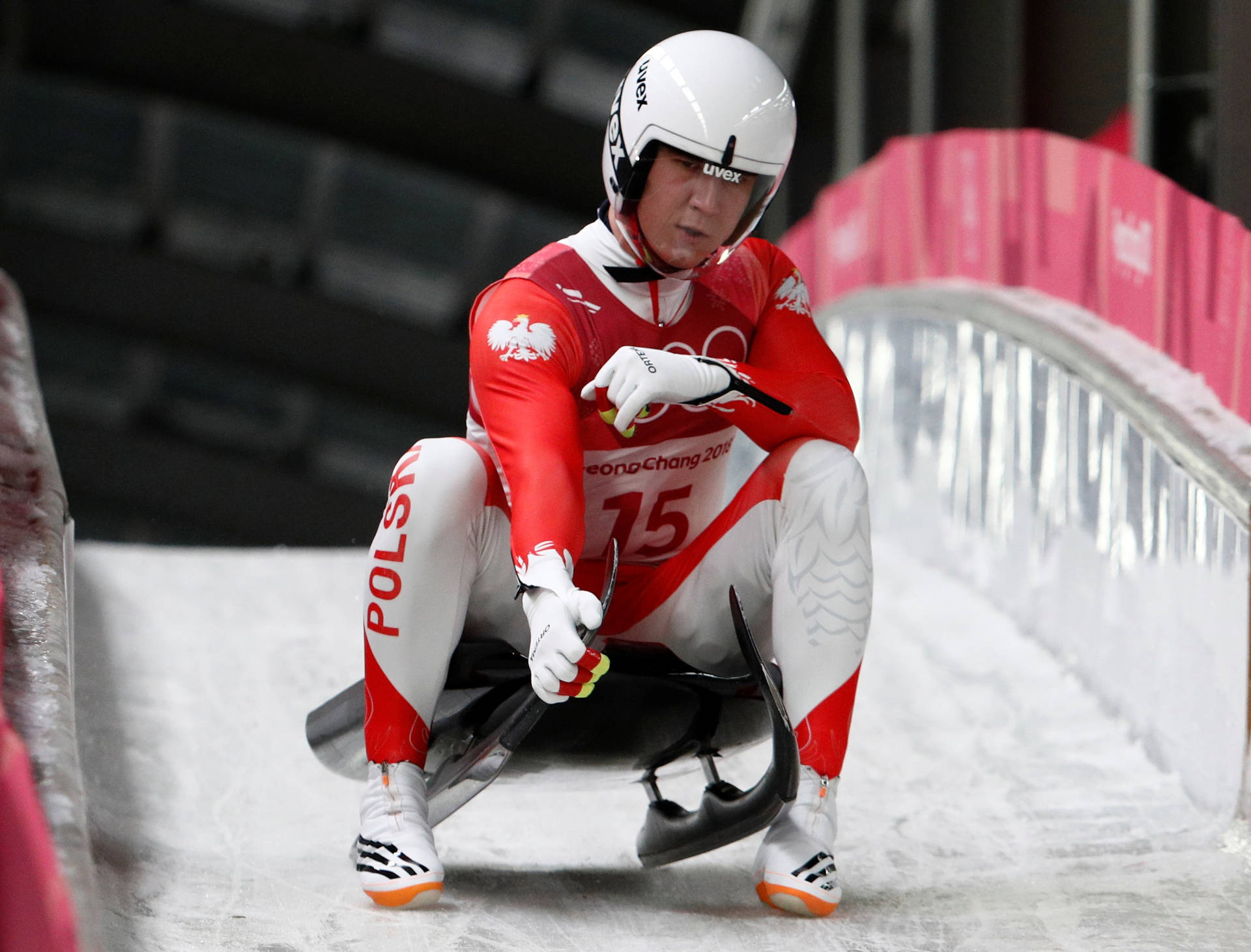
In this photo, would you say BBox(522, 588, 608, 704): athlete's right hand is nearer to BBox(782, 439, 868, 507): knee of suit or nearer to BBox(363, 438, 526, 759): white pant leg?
BBox(363, 438, 526, 759): white pant leg

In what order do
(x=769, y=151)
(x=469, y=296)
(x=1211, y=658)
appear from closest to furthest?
(x=769, y=151), (x=1211, y=658), (x=469, y=296)

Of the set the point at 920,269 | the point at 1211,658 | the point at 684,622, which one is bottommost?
the point at 1211,658

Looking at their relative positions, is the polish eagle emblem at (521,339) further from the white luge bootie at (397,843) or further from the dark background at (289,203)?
the dark background at (289,203)

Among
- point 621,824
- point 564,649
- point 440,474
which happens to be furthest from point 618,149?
point 621,824

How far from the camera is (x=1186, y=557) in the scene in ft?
10.9

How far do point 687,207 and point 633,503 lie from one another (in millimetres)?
498

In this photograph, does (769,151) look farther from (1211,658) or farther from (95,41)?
(95,41)

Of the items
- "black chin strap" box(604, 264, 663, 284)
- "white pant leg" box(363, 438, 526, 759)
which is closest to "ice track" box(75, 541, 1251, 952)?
"white pant leg" box(363, 438, 526, 759)

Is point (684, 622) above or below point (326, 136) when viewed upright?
below

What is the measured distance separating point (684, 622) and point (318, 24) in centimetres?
1284

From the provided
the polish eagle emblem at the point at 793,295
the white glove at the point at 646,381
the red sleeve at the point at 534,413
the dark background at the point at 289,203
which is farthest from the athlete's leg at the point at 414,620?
the dark background at the point at 289,203

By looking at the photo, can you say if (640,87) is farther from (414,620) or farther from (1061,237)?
(1061,237)

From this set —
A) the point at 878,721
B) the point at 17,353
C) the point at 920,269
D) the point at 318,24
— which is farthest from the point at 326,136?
the point at 878,721

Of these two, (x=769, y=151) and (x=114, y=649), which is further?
(x=114, y=649)
